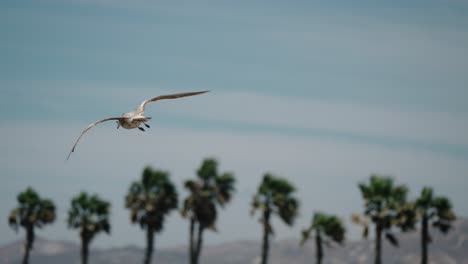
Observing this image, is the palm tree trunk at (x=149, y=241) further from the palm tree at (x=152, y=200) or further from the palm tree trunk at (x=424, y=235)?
the palm tree trunk at (x=424, y=235)

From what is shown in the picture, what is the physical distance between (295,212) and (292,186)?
8.87 ft

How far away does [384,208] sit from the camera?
7325 centimetres

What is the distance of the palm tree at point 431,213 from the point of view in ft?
252

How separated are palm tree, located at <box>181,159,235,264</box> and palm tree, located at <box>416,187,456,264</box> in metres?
20.1

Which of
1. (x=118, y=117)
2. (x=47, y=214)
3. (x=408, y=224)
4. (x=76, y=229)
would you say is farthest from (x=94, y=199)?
(x=118, y=117)

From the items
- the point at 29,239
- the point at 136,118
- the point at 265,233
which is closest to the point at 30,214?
the point at 29,239

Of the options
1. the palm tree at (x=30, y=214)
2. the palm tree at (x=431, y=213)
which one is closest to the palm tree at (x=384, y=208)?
the palm tree at (x=431, y=213)

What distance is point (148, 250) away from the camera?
287 feet

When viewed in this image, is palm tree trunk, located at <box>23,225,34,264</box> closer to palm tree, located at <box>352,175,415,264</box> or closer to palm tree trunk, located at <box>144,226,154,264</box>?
palm tree trunk, located at <box>144,226,154,264</box>

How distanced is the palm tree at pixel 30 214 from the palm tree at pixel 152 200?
11061mm

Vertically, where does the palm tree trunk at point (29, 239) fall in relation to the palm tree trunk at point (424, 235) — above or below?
below

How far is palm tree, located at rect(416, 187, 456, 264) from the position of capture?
76.8 metres

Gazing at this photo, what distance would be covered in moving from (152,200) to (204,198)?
211 inches

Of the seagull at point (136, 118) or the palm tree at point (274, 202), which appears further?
the palm tree at point (274, 202)
